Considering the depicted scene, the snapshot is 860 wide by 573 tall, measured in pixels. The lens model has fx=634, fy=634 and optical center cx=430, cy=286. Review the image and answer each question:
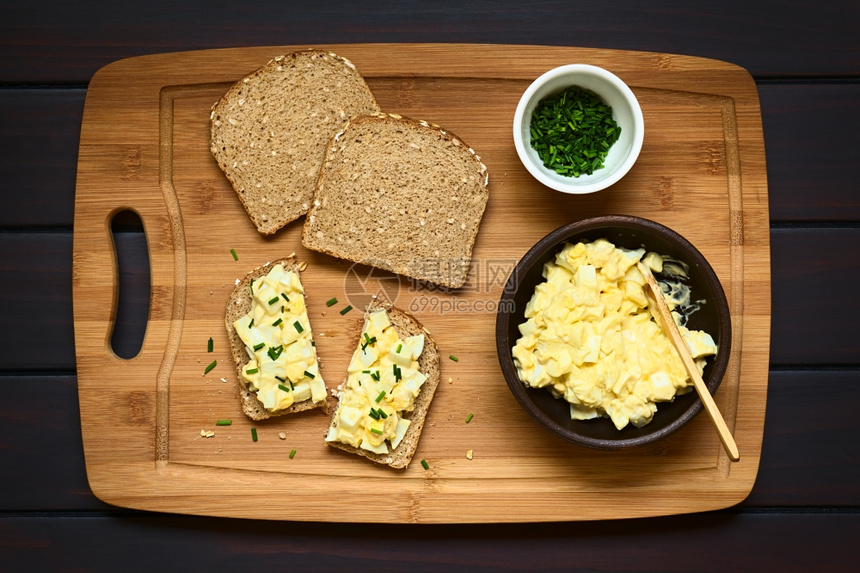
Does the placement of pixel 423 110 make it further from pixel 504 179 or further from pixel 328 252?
pixel 328 252

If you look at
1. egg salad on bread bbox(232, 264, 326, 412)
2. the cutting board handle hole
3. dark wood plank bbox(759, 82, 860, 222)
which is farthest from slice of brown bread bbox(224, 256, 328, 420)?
dark wood plank bbox(759, 82, 860, 222)

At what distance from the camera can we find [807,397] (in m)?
2.87

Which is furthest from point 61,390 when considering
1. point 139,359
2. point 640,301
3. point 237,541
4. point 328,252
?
point 640,301

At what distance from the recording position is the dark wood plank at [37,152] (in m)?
2.86

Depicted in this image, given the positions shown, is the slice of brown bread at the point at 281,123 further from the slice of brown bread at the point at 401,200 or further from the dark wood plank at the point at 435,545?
the dark wood plank at the point at 435,545

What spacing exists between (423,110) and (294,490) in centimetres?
175

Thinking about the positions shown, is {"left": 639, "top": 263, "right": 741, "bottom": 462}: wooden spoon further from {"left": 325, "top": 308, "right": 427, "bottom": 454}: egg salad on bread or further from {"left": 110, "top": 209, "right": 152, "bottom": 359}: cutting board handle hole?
{"left": 110, "top": 209, "right": 152, "bottom": 359}: cutting board handle hole

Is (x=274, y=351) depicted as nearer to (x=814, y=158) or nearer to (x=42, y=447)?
(x=42, y=447)

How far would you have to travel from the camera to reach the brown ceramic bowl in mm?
2398

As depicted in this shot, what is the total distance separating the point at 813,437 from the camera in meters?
2.86

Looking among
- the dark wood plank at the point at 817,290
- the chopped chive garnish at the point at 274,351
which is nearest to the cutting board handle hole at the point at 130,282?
the chopped chive garnish at the point at 274,351

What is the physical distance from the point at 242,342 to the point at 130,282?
614 mm

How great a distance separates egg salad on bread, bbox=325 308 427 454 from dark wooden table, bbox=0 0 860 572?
51 centimetres

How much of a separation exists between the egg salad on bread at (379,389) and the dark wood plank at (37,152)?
5.04 ft
